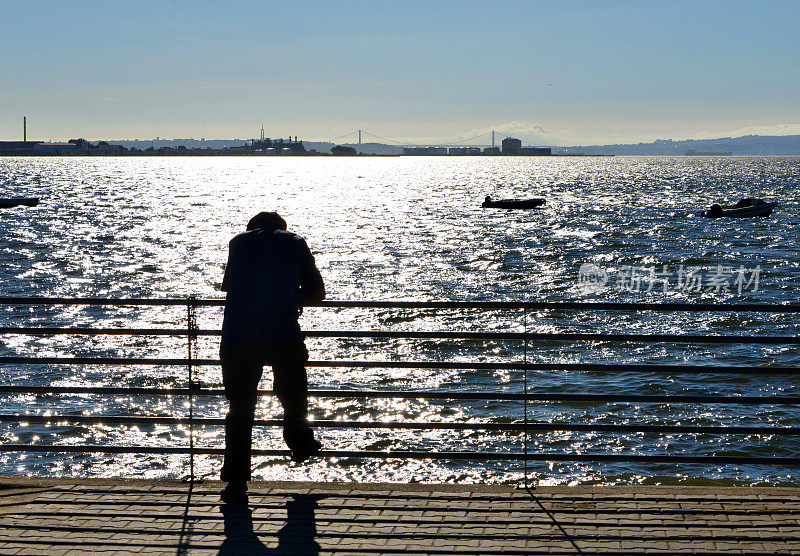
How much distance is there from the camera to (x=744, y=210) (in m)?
79.3

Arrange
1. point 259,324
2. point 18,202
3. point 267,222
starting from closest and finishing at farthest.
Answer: point 259,324 → point 267,222 → point 18,202

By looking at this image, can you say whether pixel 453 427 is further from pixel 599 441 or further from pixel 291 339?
pixel 599 441

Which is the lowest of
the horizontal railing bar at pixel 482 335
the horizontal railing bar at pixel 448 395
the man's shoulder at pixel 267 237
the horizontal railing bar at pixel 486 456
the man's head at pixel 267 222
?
the horizontal railing bar at pixel 486 456

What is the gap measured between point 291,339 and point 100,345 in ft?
66.2

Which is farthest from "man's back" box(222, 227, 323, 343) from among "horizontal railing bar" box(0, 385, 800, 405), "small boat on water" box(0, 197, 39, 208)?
"small boat on water" box(0, 197, 39, 208)

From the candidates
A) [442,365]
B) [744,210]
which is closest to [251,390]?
[442,365]

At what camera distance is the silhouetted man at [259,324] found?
593cm

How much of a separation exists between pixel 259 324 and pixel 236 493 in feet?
3.62

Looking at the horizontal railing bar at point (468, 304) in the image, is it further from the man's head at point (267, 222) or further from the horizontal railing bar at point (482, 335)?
the man's head at point (267, 222)

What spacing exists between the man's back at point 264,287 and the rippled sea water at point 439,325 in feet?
5.39

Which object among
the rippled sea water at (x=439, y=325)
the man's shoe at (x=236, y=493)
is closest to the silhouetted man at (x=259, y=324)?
the man's shoe at (x=236, y=493)

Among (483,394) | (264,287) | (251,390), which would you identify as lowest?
(483,394)

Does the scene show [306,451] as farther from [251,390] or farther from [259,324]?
[259,324]

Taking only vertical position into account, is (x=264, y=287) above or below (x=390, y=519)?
above
